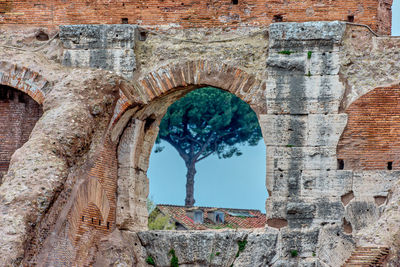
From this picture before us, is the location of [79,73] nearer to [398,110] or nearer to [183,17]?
[183,17]

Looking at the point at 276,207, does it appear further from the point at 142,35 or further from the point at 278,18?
the point at 142,35

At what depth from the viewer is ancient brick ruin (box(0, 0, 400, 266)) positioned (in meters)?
14.0

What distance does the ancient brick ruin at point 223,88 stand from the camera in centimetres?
1402

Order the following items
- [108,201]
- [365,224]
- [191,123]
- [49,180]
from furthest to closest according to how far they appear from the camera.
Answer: [191,123], [108,201], [365,224], [49,180]

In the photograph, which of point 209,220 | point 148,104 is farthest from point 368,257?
point 209,220

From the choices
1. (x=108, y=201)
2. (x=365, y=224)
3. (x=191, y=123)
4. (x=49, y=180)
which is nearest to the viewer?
(x=49, y=180)

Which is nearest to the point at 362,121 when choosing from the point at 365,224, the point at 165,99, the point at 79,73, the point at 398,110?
the point at 398,110

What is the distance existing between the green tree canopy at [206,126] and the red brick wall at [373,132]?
575 inches

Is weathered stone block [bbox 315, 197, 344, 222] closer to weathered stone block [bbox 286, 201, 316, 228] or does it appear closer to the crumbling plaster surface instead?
weathered stone block [bbox 286, 201, 316, 228]

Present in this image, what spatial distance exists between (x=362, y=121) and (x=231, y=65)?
1.85 m

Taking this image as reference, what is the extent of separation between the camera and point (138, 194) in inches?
601

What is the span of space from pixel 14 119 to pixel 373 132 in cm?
501

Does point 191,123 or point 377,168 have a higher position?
point 191,123

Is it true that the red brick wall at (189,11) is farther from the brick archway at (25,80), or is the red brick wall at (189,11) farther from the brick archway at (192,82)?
the brick archway at (25,80)
